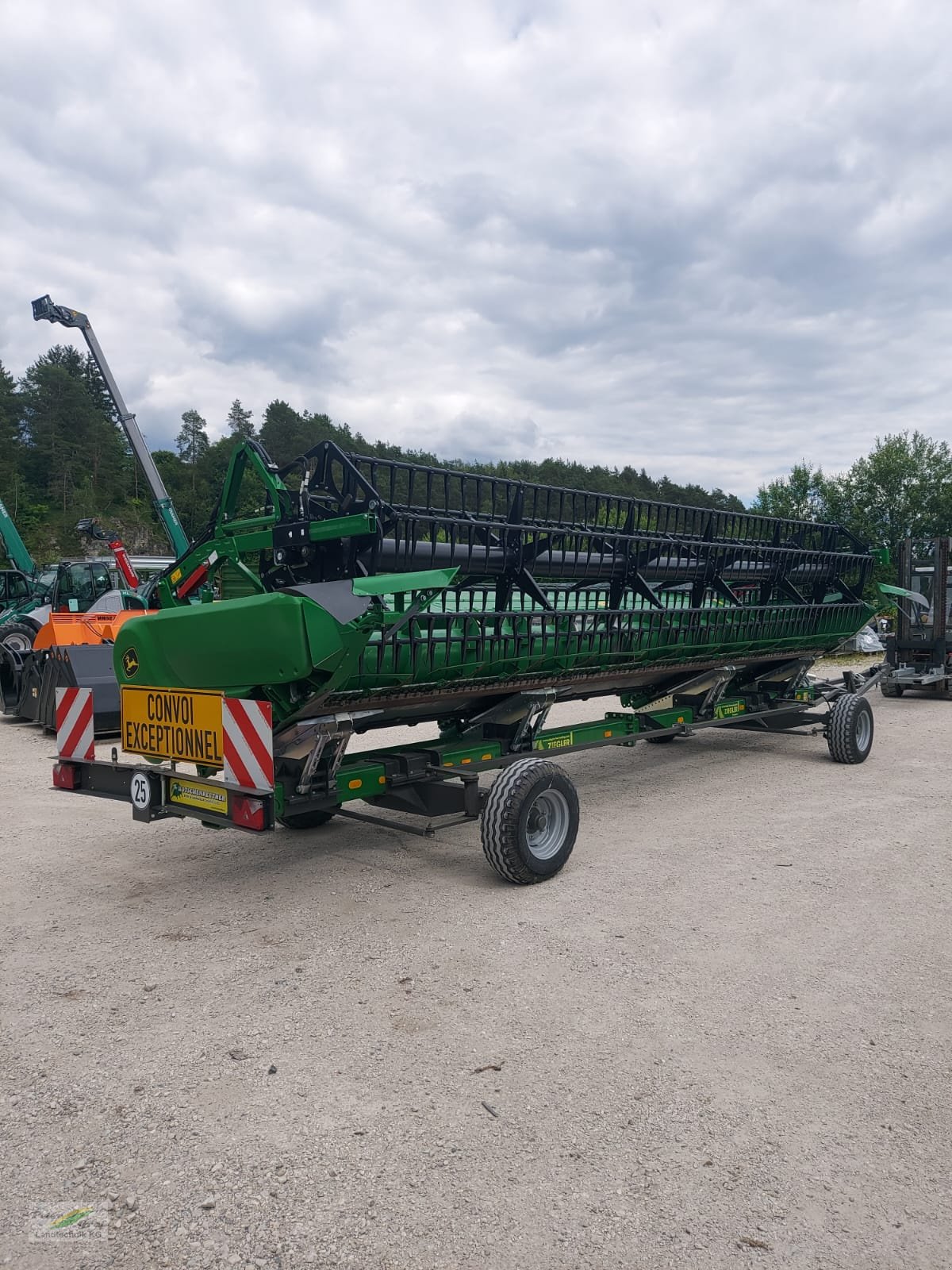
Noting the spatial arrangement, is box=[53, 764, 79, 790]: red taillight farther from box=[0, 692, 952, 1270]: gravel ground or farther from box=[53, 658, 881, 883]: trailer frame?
box=[0, 692, 952, 1270]: gravel ground

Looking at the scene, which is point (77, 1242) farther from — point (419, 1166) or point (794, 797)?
point (794, 797)

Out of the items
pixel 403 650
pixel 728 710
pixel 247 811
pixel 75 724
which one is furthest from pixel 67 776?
pixel 728 710

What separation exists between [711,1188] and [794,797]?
544 centimetres

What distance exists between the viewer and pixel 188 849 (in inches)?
243

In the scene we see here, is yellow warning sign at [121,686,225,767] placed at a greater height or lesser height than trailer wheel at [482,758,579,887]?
greater

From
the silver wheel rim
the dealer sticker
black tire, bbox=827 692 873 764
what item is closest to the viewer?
the dealer sticker

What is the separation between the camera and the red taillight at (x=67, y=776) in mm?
5266

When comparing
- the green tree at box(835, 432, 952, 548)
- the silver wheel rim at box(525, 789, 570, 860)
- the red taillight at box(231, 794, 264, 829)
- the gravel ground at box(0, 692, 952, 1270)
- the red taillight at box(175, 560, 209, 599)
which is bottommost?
the gravel ground at box(0, 692, 952, 1270)

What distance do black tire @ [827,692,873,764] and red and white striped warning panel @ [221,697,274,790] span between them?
21.1ft

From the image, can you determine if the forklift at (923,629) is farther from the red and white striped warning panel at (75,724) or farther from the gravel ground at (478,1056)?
the red and white striped warning panel at (75,724)

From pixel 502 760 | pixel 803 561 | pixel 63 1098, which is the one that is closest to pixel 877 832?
pixel 502 760

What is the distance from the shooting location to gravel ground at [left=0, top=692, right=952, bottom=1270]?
241cm

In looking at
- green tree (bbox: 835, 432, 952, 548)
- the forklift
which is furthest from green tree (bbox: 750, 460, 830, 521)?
the forklift

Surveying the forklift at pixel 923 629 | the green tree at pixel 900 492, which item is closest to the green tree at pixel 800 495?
the green tree at pixel 900 492
